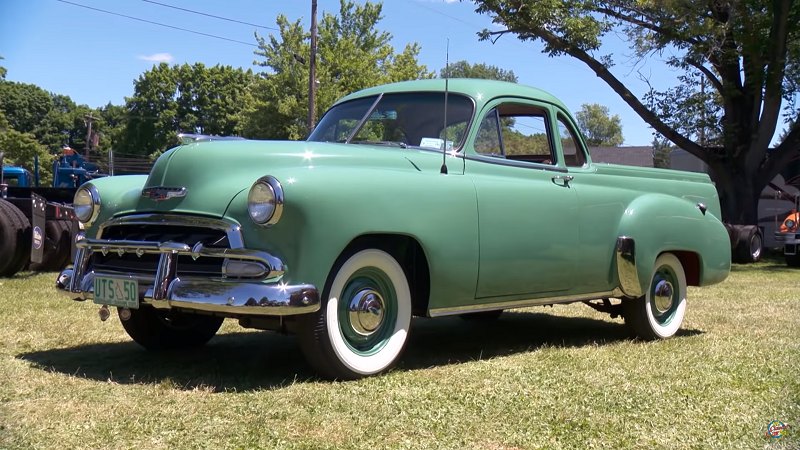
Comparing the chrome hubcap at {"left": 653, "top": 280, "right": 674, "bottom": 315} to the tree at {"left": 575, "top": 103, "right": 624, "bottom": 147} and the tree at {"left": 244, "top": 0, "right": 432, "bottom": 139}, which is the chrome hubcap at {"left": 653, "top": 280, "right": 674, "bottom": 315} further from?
the tree at {"left": 575, "top": 103, "right": 624, "bottom": 147}

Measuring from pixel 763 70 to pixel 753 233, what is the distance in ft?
12.1

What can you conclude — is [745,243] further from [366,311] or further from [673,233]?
[366,311]

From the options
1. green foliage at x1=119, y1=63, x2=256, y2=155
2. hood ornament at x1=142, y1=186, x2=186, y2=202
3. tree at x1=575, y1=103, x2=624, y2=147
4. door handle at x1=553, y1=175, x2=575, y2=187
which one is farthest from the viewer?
tree at x1=575, y1=103, x2=624, y2=147

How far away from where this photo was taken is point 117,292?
12.9 ft

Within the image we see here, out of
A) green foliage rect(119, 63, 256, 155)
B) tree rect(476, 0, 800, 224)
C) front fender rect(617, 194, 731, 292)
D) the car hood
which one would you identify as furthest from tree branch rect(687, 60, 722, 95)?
green foliage rect(119, 63, 256, 155)

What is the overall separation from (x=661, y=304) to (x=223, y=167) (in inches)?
140

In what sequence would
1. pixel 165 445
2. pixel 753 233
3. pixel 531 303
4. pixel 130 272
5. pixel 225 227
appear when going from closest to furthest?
pixel 165 445 → pixel 225 227 → pixel 130 272 → pixel 531 303 → pixel 753 233

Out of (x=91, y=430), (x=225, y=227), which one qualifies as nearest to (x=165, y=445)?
(x=91, y=430)

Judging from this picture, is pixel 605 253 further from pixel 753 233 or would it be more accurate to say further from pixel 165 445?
pixel 753 233

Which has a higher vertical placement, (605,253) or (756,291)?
(605,253)

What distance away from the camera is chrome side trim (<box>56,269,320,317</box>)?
3533 mm

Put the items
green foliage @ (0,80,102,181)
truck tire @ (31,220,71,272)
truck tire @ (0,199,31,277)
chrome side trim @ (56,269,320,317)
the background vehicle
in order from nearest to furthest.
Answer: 1. chrome side trim @ (56,269,320,317)
2. truck tire @ (0,199,31,277)
3. truck tire @ (31,220,71,272)
4. the background vehicle
5. green foliage @ (0,80,102,181)

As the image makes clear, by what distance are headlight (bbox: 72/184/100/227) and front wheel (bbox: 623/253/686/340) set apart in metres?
3.66

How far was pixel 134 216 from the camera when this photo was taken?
407cm
